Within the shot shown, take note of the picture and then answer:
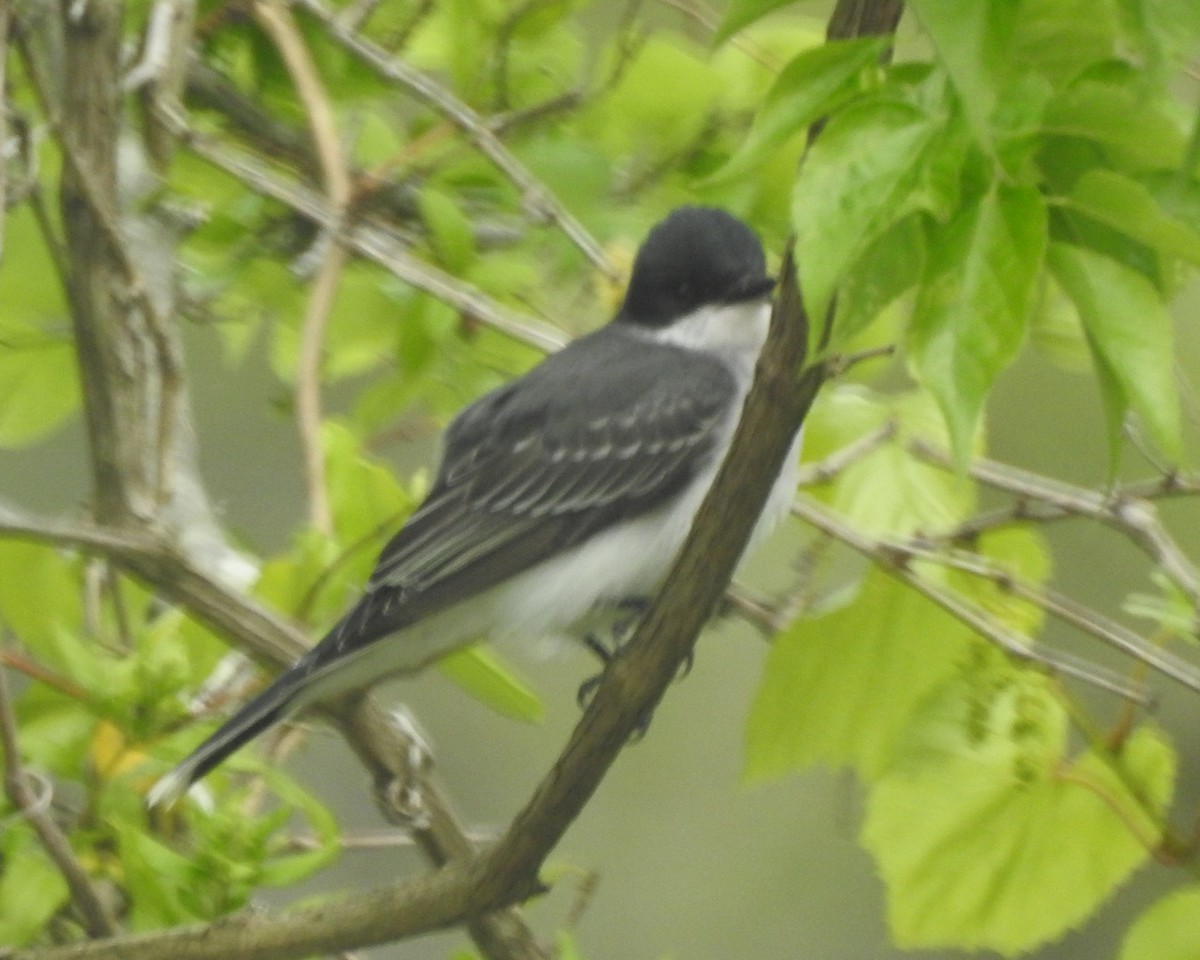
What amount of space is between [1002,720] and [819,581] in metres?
0.26

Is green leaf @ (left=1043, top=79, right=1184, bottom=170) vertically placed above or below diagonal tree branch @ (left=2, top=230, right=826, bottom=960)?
above

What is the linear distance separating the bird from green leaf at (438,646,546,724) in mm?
77

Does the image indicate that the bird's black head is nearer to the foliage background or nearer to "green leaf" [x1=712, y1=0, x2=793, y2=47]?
the foliage background

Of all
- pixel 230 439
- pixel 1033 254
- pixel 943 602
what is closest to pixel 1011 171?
pixel 1033 254

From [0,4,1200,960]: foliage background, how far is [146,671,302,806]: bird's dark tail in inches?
2.0

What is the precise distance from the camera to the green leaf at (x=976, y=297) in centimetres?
63

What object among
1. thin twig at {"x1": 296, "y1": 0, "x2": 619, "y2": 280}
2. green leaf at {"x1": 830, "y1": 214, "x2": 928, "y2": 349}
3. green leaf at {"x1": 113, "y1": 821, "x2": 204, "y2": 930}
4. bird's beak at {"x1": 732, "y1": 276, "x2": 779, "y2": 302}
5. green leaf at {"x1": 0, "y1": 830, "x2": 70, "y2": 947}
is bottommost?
green leaf at {"x1": 0, "y1": 830, "x2": 70, "y2": 947}

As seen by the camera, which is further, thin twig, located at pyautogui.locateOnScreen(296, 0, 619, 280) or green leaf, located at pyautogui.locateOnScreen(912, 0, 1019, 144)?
thin twig, located at pyautogui.locateOnScreen(296, 0, 619, 280)

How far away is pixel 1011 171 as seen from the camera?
0.68 m

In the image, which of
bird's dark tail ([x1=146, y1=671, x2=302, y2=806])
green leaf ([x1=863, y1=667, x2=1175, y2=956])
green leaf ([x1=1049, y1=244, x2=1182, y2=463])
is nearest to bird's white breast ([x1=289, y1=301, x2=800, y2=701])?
bird's dark tail ([x1=146, y1=671, x2=302, y2=806])

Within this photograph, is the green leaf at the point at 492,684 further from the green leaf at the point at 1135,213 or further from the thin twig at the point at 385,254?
the green leaf at the point at 1135,213

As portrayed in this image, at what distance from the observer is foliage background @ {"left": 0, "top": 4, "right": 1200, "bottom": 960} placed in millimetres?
1472

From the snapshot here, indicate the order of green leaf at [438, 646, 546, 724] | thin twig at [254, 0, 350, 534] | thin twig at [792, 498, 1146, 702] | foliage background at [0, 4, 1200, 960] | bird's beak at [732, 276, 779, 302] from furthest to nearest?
bird's beak at [732, 276, 779, 302] < foliage background at [0, 4, 1200, 960] < thin twig at [254, 0, 350, 534] < green leaf at [438, 646, 546, 724] < thin twig at [792, 498, 1146, 702]

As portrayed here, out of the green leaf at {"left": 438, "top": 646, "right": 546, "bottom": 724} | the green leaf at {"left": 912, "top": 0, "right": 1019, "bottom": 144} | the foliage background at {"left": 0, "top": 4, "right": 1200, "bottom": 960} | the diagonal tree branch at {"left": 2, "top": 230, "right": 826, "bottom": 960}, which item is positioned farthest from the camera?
the foliage background at {"left": 0, "top": 4, "right": 1200, "bottom": 960}
